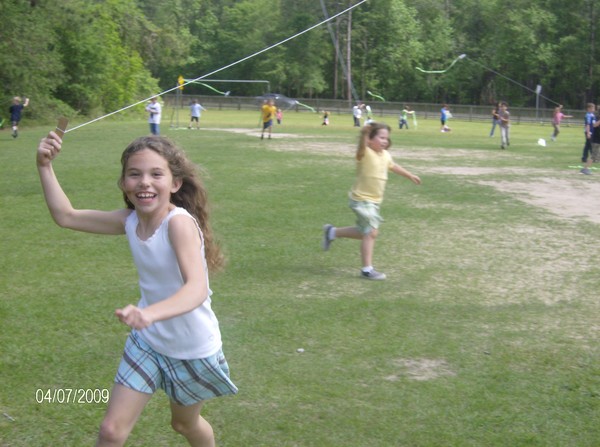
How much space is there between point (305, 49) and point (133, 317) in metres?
59.5

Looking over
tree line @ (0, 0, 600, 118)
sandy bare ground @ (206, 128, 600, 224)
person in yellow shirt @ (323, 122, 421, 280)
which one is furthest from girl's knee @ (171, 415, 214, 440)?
tree line @ (0, 0, 600, 118)

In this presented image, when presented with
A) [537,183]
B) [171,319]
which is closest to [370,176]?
[171,319]

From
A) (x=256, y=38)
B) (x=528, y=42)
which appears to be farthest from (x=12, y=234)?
(x=528, y=42)

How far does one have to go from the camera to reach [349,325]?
6.64 metres

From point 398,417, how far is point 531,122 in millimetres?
61953

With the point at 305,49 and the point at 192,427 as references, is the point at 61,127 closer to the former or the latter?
the point at 192,427

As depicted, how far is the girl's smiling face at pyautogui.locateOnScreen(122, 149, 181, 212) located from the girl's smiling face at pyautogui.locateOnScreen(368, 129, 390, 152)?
5.33 meters

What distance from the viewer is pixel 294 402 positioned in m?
4.97

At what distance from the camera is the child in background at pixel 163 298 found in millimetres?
3330

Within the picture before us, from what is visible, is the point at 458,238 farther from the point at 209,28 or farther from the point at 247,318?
the point at 209,28

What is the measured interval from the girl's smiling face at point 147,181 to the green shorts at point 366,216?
16.9 feet

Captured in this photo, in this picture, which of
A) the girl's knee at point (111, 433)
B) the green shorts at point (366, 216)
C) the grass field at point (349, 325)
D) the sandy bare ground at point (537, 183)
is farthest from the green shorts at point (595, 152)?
the girl's knee at point (111, 433)

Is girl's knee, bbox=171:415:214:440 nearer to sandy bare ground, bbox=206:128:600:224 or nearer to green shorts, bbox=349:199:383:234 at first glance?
green shorts, bbox=349:199:383:234
